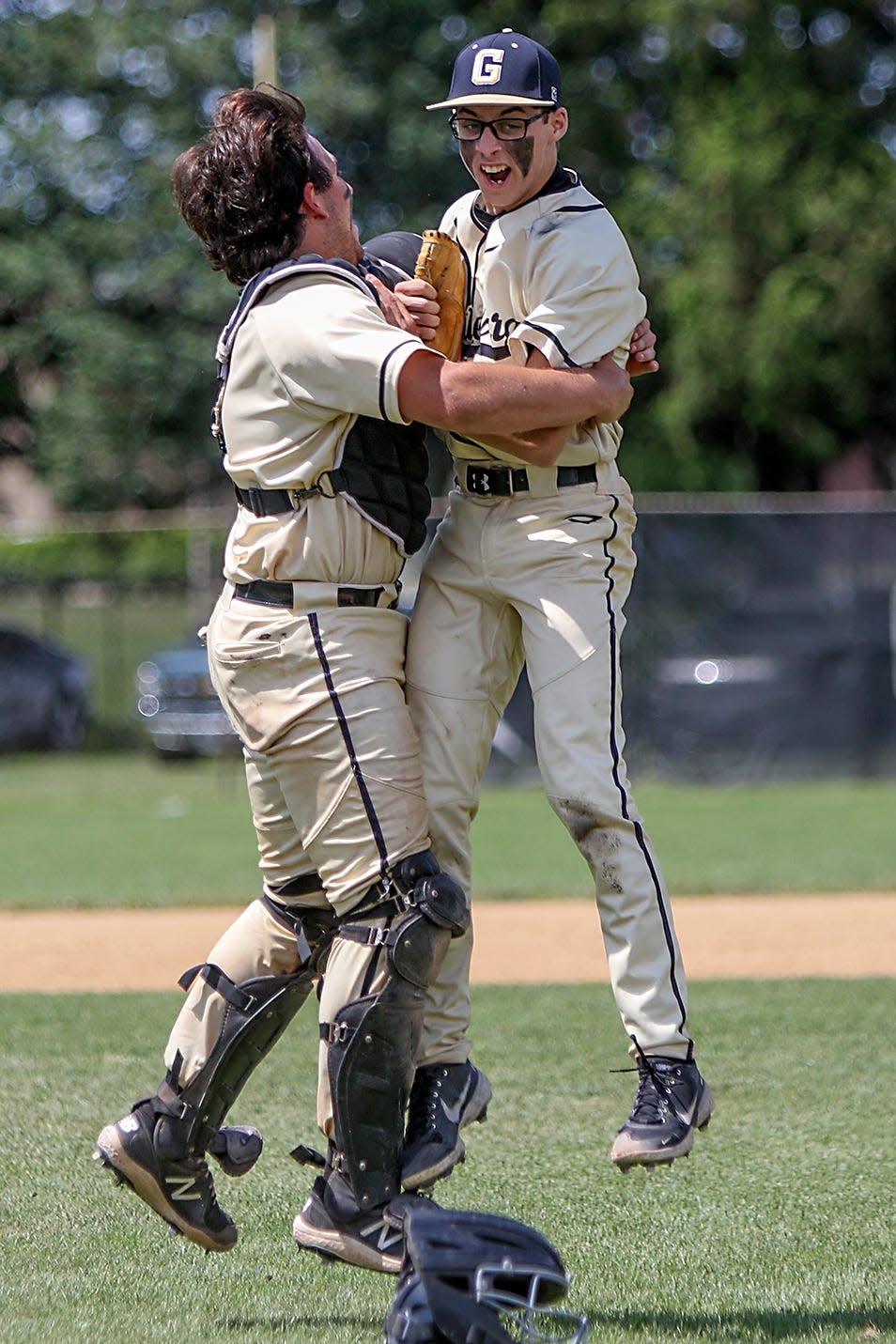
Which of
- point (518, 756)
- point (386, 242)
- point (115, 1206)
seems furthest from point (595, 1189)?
point (518, 756)

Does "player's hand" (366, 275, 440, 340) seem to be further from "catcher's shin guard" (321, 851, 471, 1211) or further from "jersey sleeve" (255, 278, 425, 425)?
"catcher's shin guard" (321, 851, 471, 1211)

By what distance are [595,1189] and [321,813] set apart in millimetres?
1490

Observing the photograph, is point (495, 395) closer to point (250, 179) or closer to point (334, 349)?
point (334, 349)

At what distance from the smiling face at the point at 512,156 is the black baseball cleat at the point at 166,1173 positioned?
7.02ft

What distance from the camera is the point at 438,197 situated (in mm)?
23922

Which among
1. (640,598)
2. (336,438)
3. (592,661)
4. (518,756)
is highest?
(336,438)

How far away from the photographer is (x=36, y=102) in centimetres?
2642

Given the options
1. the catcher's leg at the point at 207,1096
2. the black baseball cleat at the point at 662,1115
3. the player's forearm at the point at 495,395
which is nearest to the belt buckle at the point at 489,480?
the player's forearm at the point at 495,395

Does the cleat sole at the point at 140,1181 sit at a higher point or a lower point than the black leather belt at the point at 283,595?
lower

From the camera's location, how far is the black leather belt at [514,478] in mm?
3873

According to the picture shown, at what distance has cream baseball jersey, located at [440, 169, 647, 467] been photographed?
369 centimetres

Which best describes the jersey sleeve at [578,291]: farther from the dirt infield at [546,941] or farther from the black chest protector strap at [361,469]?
the dirt infield at [546,941]

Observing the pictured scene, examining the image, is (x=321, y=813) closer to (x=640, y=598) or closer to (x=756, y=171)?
(x=640, y=598)

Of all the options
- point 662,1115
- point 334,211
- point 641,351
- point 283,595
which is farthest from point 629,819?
point 334,211
